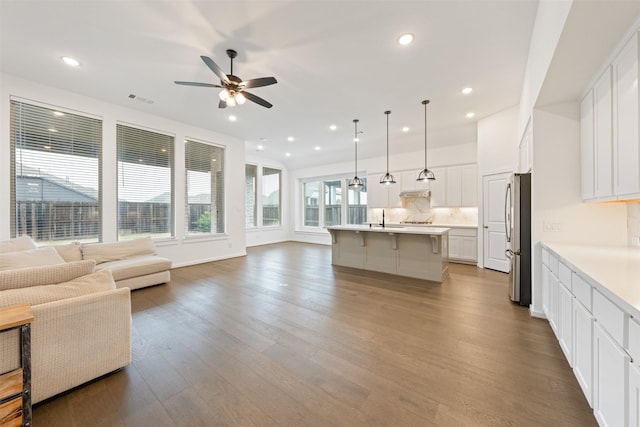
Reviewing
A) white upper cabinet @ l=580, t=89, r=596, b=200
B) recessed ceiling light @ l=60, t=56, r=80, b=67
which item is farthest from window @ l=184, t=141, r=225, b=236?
white upper cabinet @ l=580, t=89, r=596, b=200

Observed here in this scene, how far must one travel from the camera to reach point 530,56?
2906 millimetres

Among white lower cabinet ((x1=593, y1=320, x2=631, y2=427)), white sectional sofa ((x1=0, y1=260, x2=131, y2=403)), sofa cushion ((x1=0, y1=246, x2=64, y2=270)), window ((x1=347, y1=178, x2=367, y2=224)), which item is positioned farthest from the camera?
window ((x1=347, y1=178, x2=367, y2=224))

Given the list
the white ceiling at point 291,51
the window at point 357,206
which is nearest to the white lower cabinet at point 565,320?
the white ceiling at point 291,51

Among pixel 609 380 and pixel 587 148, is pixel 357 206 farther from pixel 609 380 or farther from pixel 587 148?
pixel 609 380

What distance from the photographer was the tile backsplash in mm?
2318

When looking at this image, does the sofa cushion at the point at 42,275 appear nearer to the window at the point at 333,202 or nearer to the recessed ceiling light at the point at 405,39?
the recessed ceiling light at the point at 405,39

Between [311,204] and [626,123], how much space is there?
8557mm

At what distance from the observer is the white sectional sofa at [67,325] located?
1.60 meters

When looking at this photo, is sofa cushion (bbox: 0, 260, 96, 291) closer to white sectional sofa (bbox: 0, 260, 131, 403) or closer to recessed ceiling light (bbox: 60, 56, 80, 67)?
white sectional sofa (bbox: 0, 260, 131, 403)

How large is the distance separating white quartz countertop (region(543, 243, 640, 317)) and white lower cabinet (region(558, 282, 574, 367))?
0.97ft

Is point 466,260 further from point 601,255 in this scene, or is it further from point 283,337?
point 283,337

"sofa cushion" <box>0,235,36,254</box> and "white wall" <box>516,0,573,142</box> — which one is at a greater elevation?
"white wall" <box>516,0,573,142</box>

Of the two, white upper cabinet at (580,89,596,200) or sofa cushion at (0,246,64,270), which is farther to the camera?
sofa cushion at (0,246,64,270)

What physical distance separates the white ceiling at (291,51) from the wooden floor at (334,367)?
329 centimetres
